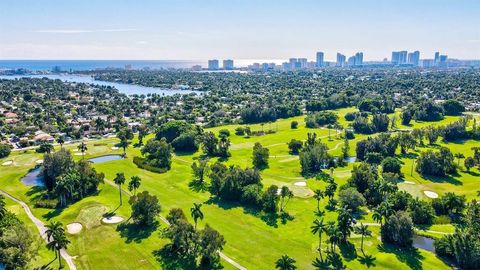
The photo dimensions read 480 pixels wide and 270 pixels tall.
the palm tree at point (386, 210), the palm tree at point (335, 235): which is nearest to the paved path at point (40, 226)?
the palm tree at point (335, 235)

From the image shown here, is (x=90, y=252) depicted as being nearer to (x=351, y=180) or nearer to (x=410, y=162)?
(x=351, y=180)

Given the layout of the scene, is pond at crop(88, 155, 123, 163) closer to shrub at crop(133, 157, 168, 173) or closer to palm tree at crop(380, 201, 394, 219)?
shrub at crop(133, 157, 168, 173)

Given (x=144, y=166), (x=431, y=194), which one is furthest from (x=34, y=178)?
(x=431, y=194)

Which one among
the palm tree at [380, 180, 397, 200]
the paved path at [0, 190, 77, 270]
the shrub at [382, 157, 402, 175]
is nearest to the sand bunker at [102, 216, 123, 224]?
the paved path at [0, 190, 77, 270]

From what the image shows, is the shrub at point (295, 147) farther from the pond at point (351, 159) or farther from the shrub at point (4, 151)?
the shrub at point (4, 151)

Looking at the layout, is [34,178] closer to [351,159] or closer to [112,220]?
[112,220]
